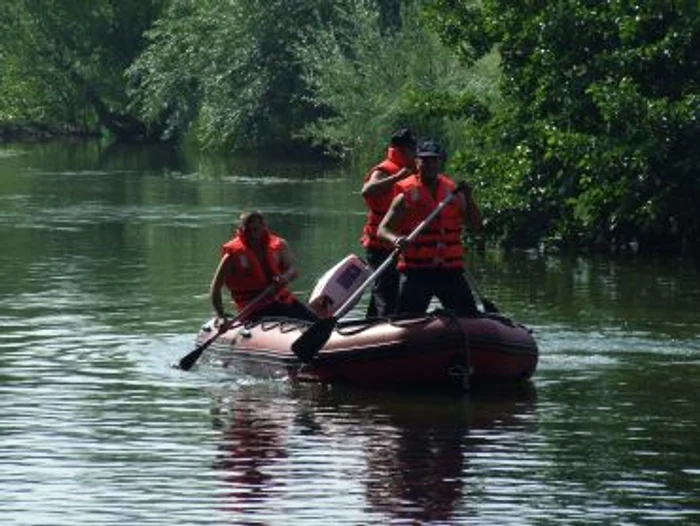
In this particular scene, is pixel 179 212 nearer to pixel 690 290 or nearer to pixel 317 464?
pixel 690 290

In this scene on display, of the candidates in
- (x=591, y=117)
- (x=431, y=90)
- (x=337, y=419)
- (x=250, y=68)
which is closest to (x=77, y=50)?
(x=250, y=68)

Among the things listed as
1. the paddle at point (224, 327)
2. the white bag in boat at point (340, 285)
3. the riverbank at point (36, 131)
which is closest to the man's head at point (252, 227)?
the paddle at point (224, 327)

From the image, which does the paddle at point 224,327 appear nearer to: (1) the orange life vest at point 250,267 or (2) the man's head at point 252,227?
(1) the orange life vest at point 250,267

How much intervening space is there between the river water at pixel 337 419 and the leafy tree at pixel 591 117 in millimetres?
626

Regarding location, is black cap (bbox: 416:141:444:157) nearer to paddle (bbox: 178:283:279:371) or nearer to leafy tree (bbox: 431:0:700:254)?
paddle (bbox: 178:283:279:371)

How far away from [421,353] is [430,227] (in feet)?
3.00

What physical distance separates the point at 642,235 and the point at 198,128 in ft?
110

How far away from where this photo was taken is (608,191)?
26703 mm

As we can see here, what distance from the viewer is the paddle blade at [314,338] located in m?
16.9

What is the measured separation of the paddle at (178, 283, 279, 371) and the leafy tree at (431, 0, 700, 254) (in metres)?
8.45

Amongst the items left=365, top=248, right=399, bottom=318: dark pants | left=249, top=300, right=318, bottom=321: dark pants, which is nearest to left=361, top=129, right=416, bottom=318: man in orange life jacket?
left=365, top=248, right=399, bottom=318: dark pants

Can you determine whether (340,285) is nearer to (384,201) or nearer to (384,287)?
(384,287)

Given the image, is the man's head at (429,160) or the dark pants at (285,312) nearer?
the man's head at (429,160)

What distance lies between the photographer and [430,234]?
1688cm
